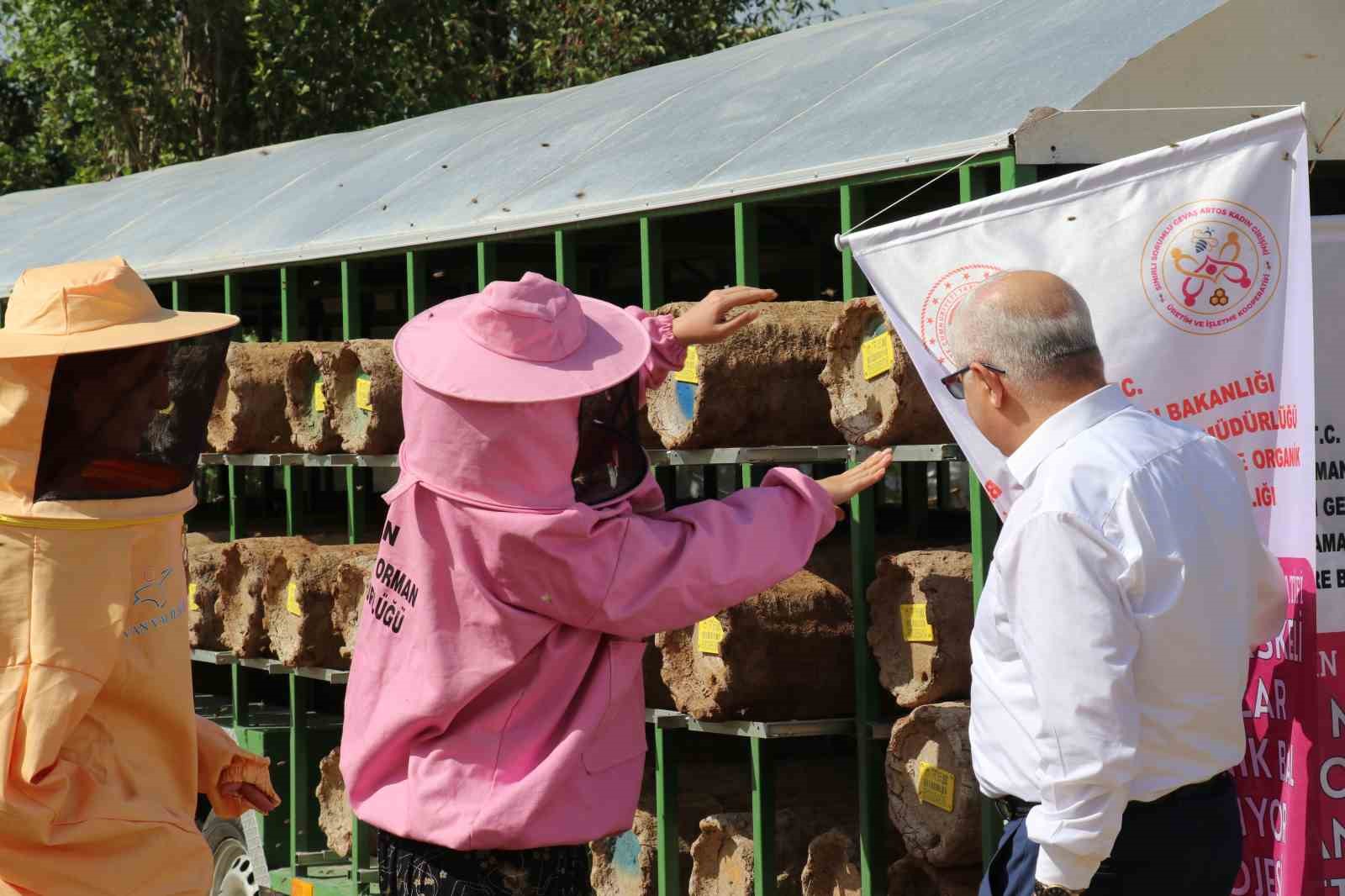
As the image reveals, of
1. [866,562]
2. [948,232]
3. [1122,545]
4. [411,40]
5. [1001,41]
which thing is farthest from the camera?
[411,40]

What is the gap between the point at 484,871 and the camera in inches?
140

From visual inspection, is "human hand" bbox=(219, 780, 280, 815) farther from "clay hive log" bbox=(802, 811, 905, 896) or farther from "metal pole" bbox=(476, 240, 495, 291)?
"metal pole" bbox=(476, 240, 495, 291)

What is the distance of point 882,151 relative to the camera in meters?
4.59

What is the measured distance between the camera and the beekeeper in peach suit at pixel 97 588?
126 inches

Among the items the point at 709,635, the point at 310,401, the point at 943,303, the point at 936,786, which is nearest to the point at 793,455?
the point at 709,635

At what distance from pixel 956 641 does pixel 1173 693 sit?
1580 mm

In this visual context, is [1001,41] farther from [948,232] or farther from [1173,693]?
[1173,693]

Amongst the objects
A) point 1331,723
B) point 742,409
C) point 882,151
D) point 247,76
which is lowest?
point 1331,723

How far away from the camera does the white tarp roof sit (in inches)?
178

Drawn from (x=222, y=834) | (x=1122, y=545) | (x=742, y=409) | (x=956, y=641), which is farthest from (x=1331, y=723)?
(x=222, y=834)

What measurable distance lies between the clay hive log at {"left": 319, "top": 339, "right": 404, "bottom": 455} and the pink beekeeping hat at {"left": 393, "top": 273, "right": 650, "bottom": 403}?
234cm

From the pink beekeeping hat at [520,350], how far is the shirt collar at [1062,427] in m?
0.91

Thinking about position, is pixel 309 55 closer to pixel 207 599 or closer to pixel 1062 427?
pixel 207 599

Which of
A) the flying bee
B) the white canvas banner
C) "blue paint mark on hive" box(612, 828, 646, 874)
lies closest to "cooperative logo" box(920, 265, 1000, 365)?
the white canvas banner
